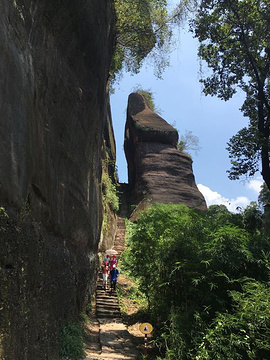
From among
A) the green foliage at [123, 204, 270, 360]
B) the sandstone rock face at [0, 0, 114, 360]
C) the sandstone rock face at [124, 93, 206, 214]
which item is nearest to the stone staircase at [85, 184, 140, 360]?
the green foliage at [123, 204, 270, 360]

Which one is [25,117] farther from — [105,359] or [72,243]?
[105,359]

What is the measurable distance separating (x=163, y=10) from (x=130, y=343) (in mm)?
17286

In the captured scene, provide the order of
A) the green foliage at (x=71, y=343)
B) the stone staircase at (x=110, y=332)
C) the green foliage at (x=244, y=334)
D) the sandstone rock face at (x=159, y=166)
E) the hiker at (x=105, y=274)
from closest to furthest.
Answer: the green foliage at (x=244, y=334) → the green foliage at (x=71, y=343) → the stone staircase at (x=110, y=332) → the hiker at (x=105, y=274) → the sandstone rock face at (x=159, y=166)

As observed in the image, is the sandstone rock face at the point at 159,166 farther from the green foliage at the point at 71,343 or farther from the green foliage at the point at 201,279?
the green foliage at the point at 71,343

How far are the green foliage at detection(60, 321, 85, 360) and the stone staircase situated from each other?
35 cm

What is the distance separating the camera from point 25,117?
16.8 feet

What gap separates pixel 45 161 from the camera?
631 cm

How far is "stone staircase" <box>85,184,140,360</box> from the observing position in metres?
8.38

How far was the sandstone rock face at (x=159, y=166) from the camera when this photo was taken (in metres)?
26.1

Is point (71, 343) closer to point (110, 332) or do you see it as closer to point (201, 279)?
point (110, 332)

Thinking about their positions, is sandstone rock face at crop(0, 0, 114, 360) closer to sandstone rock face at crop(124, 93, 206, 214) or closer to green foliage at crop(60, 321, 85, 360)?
green foliage at crop(60, 321, 85, 360)

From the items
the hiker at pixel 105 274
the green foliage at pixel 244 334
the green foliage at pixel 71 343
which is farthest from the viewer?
the hiker at pixel 105 274

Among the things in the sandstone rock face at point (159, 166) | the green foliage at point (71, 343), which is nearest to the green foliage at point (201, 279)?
the green foliage at point (71, 343)

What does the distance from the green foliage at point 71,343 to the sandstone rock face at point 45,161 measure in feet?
0.96
